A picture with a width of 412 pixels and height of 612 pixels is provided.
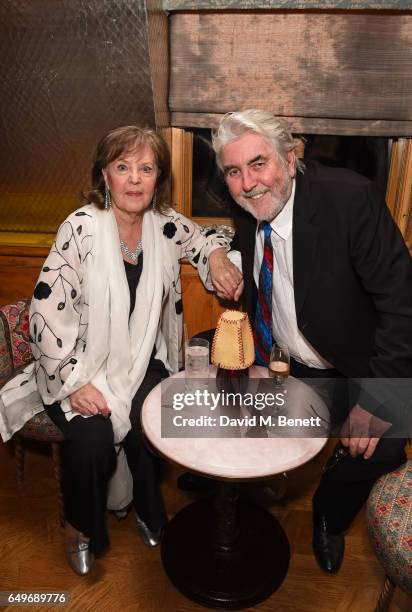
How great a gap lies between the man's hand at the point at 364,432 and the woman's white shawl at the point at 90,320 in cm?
77

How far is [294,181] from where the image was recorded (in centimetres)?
174

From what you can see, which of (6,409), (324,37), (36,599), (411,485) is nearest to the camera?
(411,485)

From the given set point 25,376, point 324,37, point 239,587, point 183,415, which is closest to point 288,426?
point 183,415

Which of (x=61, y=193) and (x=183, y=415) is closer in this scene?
(x=183, y=415)

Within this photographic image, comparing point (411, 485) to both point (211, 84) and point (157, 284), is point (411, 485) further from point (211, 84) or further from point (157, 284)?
point (211, 84)

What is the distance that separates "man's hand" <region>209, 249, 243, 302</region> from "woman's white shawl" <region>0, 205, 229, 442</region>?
19 centimetres

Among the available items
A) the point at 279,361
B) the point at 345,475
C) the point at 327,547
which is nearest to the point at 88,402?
the point at 279,361

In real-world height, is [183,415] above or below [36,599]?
above

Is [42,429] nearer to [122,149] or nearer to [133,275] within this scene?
[133,275]

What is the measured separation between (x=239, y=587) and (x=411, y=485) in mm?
684

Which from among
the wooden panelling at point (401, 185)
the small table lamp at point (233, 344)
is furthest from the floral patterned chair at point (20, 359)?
the wooden panelling at point (401, 185)

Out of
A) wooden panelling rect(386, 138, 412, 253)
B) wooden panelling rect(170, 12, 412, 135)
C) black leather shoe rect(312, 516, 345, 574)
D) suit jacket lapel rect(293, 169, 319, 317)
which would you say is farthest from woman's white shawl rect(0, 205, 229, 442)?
wooden panelling rect(386, 138, 412, 253)

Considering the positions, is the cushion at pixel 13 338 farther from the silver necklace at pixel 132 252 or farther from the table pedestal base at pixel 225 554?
the table pedestal base at pixel 225 554

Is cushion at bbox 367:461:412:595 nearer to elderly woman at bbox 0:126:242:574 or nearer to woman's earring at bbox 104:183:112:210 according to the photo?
elderly woman at bbox 0:126:242:574
